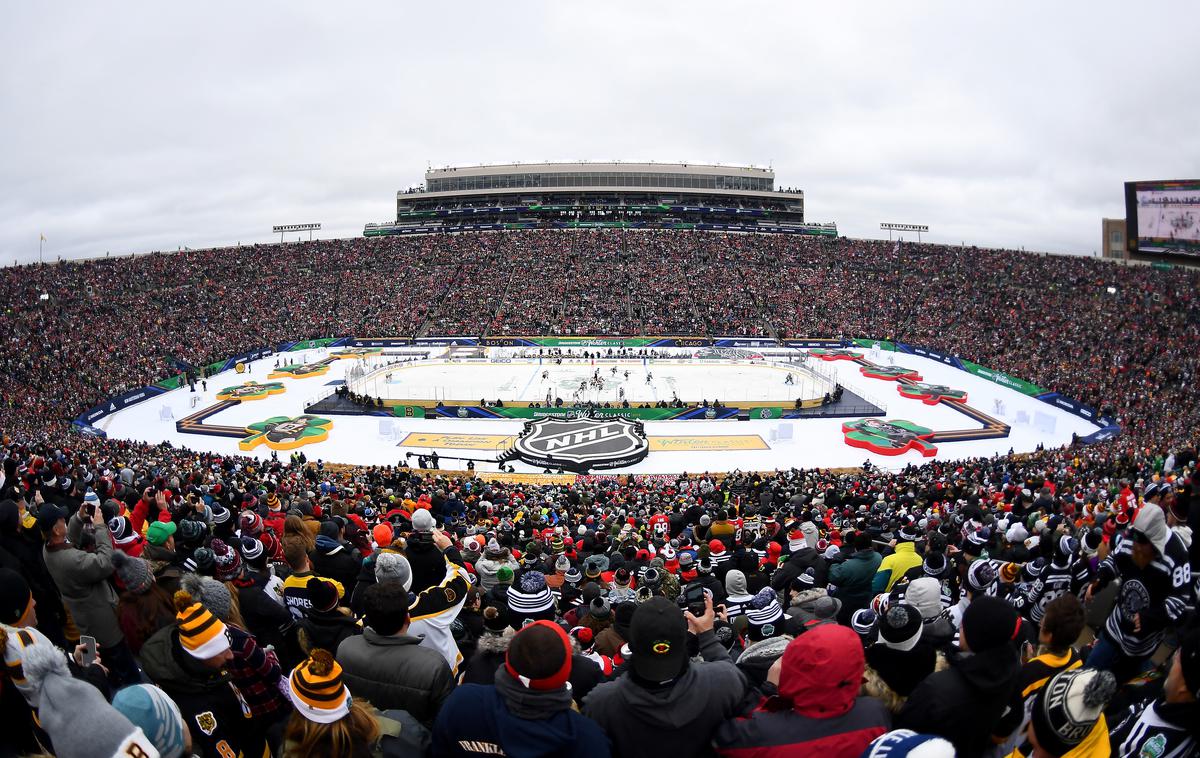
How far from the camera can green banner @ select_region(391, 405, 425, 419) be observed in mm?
36781

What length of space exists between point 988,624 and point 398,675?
3.47 metres

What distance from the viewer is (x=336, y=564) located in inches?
260

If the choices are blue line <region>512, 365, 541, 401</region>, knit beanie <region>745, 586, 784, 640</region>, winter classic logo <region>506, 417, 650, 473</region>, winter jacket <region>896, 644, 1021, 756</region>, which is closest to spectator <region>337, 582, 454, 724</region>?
winter jacket <region>896, 644, 1021, 756</region>

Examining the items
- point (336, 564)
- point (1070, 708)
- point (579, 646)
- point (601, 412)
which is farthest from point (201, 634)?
point (601, 412)

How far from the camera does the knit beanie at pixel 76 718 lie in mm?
2848

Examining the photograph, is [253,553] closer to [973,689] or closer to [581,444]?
[973,689]

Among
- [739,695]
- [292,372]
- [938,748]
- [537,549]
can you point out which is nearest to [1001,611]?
[938,748]

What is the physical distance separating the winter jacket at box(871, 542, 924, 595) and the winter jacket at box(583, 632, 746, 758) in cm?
432

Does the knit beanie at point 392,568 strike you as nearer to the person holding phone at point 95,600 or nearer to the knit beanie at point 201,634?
the knit beanie at point 201,634

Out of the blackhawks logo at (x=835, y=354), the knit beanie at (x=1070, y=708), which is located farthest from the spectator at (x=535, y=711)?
the blackhawks logo at (x=835, y=354)

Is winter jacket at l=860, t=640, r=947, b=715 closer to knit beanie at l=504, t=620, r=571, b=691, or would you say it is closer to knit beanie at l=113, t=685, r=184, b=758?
knit beanie at l=504, t=620, r=571, b=691

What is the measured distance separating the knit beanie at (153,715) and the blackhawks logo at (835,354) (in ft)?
181

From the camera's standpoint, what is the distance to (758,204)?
97750 millimetres

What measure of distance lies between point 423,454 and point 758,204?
81.6 meters
